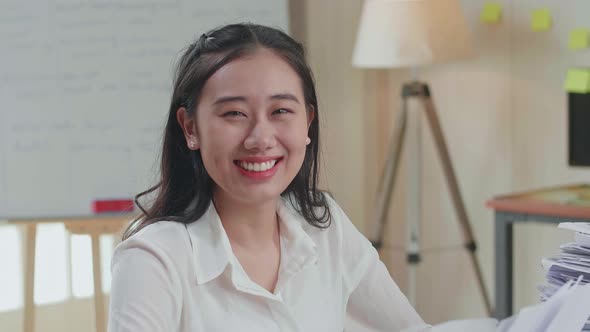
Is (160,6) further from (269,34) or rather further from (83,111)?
(269,34)

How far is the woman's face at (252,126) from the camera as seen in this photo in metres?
1.29

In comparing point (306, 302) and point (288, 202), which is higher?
point (288, 202)

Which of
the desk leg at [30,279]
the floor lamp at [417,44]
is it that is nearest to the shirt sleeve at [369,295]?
the desk leg at [30,279]

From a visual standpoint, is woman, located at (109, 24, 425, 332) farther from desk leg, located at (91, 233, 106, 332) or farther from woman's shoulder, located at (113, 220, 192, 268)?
desk leg, located at (91, 233, 106, 332)

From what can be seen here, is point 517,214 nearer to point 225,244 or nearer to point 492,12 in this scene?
point 492,12

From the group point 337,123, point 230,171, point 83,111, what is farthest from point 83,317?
point 230,171

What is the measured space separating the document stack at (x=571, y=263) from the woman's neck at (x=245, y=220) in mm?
432

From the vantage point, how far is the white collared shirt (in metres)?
1.24

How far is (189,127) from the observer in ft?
4.55

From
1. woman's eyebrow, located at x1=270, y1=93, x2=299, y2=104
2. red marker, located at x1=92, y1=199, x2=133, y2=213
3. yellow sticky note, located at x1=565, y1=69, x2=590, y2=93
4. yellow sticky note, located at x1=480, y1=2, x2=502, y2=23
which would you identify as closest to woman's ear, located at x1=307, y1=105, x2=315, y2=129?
woman's eyebrow, located at x1=270, y1=93, x2=299, y2=104

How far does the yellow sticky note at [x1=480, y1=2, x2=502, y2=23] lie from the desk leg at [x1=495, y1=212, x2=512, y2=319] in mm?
923

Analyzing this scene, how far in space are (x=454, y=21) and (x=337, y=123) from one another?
74 centimetres

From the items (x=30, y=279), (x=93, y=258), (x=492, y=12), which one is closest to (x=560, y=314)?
(x=93, y=258)

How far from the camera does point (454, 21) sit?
10.8 ft
